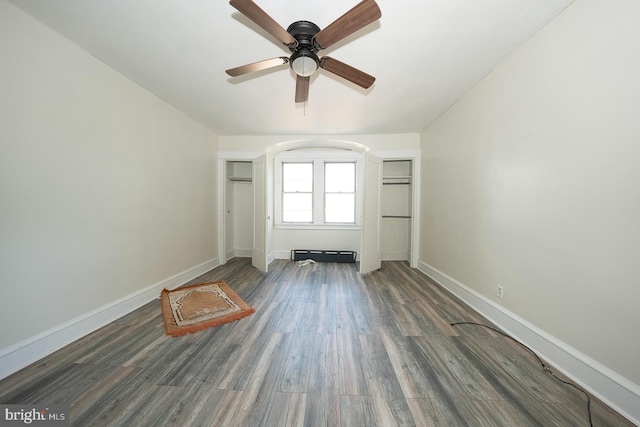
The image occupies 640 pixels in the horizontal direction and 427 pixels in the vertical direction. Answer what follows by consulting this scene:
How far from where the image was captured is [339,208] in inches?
184

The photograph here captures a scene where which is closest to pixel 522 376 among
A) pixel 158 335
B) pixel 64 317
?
pixel 158 335

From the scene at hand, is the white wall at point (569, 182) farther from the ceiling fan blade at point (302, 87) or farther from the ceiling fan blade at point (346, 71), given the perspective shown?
the ceiling fan blade at point (302, 87)

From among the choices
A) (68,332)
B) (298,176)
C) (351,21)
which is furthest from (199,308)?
(298,176)

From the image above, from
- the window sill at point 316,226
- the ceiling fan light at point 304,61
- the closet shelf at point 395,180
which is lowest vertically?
the window sill at point 316,226

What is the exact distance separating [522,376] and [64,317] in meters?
3.56

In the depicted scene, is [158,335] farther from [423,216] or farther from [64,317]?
[423,216]

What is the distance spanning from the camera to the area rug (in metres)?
1.98

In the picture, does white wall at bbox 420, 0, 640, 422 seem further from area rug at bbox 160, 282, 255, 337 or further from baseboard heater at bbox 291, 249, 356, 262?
area rug at bbox 160, 282, 255, 337

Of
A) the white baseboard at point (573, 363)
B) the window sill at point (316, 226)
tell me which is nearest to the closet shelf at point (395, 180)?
the window sill at point (316, 226)

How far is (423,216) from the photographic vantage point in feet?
12.2

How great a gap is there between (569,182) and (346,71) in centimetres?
186

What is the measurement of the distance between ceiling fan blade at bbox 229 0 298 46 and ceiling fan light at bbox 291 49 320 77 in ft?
0.33

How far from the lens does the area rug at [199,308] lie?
6.49 ft

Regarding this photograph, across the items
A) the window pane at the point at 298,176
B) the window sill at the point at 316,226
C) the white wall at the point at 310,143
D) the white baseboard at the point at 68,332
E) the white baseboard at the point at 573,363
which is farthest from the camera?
the window pane at the point at 298,176
